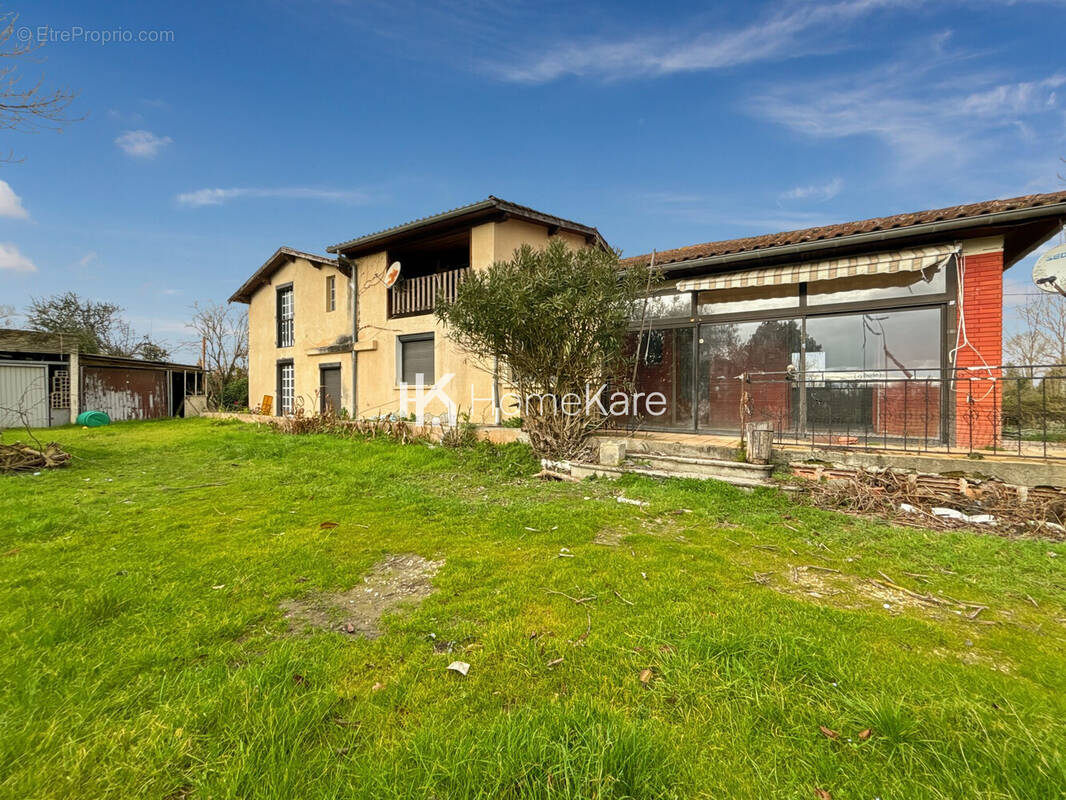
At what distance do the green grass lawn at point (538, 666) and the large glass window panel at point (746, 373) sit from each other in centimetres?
344

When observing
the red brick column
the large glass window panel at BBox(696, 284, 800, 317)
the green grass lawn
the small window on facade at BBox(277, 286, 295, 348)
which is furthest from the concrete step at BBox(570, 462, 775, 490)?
the small window on facade at BBox(277, 286, 295, 348)

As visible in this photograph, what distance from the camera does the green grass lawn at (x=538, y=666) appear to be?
1.47m

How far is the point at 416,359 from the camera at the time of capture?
40.4ft

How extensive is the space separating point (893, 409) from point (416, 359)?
34.8 feet

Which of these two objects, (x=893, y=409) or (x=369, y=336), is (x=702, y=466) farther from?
(x=369, y=336)

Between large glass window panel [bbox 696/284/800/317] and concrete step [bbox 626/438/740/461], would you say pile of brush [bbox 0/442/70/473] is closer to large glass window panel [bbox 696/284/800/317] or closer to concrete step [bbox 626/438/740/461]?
concrete step [bbox 626/438/740/461]

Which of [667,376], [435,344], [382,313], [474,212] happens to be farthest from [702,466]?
[382,313]

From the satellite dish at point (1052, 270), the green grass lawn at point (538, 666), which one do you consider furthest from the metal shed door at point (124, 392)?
the satellite dish at point (1052, 270)

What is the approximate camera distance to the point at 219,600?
2.75m

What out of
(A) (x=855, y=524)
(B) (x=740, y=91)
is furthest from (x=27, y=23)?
(B) (x=740, y=91)

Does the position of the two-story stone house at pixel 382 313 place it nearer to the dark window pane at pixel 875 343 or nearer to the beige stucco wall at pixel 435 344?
the beige stucco wall at pixel 435 344

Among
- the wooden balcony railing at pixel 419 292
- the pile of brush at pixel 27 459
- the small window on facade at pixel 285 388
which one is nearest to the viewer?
the pile of brush at pixel 27 459

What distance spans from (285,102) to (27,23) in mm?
9546

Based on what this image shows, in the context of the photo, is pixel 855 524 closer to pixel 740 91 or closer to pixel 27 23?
pixel 27 23
